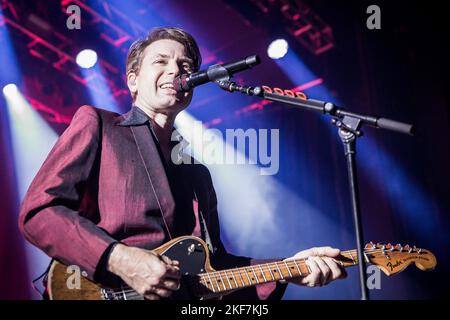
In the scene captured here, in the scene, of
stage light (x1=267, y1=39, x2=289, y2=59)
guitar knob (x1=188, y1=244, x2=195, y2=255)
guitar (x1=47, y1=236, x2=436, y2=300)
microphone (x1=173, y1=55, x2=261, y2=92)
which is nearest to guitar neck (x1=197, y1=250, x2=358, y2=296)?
guitar (x1=47, y1=236, x2=436, y2=300)

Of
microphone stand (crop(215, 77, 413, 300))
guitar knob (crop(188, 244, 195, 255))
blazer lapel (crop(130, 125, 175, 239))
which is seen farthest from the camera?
blazer lapel (crop(130, 125, 175, 239))

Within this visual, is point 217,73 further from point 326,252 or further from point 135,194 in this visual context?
point 326,252

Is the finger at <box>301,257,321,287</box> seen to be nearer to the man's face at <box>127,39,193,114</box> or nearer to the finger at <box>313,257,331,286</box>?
the finger at <box>313,257,331,286</box>

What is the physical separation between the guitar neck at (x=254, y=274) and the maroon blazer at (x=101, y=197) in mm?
161

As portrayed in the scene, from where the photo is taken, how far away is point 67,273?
195cm

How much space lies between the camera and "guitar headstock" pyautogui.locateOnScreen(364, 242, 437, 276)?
259 centimetres

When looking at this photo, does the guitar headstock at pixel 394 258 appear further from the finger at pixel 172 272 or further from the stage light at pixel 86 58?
the stage light at pixel 86 58

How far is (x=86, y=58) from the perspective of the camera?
157 inches

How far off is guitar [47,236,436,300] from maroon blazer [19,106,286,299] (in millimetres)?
92

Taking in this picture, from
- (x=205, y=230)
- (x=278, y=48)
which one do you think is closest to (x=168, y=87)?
(x=205, y=230)

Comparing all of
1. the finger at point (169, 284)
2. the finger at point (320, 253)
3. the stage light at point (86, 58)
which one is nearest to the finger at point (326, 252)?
the finger at point (320, 253)

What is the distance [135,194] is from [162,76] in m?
0.81

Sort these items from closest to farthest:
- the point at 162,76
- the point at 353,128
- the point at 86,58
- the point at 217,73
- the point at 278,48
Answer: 1. the point at 353,128
2. the point at 217,73
3. the point at 162,76
4. the point at 86,58
5. the point at 278,48

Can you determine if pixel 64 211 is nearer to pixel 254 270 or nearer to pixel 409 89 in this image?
pixel 254 270
